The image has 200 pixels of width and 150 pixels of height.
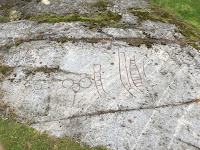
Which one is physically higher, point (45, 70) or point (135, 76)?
point (135, 76)

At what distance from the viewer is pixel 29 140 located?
2.93m

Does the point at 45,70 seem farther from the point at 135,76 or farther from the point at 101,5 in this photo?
the point at 101,5

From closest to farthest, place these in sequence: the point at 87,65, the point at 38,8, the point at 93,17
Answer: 1. the point at 87,65
2. the point at 93,17
3. the point at 38,8

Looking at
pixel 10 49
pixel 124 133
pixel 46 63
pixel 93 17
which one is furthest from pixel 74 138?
pixel 93 17

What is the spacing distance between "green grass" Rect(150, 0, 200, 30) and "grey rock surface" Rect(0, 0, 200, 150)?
1.21m

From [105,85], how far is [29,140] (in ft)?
6.27

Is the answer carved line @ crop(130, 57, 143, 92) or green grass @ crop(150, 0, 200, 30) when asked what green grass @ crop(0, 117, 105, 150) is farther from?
green grass @ crop(150, 0, 200, 30)

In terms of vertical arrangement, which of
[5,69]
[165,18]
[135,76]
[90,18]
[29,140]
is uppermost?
[165,18]

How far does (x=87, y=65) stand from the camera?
4035 millimetres

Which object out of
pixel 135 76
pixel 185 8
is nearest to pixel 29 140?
pixel 135 76

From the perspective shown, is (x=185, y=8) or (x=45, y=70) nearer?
(x=45, y=70)

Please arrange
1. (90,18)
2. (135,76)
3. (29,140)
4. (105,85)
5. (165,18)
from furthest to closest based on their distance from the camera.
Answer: (165,18), (90,18), (135,76), (105,85), (29,140)

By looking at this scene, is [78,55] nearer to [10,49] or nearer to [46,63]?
[46,63]

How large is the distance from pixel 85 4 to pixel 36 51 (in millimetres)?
3011
